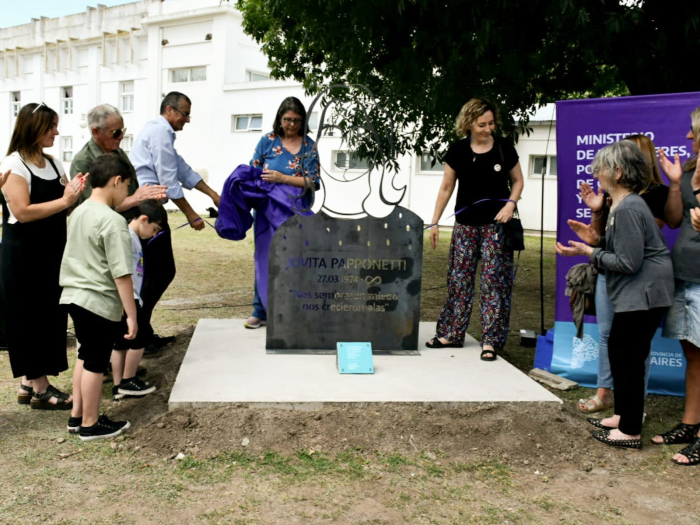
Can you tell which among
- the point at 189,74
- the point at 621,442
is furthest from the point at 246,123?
the point at 621,442

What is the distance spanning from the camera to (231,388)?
4.12 m

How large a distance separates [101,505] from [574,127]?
3919mm

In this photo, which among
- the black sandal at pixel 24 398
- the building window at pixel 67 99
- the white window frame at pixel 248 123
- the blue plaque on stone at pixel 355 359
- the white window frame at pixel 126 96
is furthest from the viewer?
the building window at pixel 67 99

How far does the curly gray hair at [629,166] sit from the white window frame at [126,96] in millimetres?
30324

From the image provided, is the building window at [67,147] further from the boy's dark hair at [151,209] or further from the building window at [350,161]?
the boy's dark hair at [151,209]

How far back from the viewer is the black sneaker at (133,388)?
4.38 meters

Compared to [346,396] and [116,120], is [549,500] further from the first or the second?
[116,120]

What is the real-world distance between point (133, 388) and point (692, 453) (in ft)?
10.9

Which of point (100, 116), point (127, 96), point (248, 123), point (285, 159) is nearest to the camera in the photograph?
point (100, 116)

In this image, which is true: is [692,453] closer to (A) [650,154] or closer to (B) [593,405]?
(B) [593,405]

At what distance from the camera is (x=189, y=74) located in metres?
28.4

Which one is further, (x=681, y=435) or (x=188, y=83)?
(x=188, y=83)

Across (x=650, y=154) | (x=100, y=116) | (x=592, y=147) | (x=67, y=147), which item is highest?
(x=67, y=147)

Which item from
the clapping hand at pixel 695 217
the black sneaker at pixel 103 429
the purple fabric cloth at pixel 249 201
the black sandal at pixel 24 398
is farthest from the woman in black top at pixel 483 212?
the black sandal at pixel 24 398
